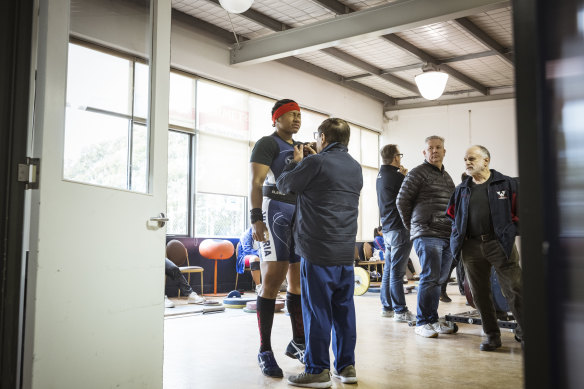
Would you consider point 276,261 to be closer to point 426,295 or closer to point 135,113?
point 135,113

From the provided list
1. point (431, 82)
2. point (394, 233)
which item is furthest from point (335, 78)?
point (394, 233)

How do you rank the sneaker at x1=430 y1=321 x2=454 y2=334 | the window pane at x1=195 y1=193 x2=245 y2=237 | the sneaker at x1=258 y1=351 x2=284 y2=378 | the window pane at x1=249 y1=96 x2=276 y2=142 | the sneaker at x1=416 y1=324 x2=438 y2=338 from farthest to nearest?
the window pane at x1=249 y1=96 x2=276 y2=142 → the window pane at x1=195 y1=193 x2=245 y2=237 → the sneaker at x1=430 y1=321 x2=454 y2=334 → the sneaker at x1=416 y1=324 x2=438 y2=338 → the sneaker at x1=258 y1=351 x2=284 y2=378

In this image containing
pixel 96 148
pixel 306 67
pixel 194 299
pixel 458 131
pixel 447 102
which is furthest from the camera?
pixel 447 102

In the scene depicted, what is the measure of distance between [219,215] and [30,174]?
20.4ft

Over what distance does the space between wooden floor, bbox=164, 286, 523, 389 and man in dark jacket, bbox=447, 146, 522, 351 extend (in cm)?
32

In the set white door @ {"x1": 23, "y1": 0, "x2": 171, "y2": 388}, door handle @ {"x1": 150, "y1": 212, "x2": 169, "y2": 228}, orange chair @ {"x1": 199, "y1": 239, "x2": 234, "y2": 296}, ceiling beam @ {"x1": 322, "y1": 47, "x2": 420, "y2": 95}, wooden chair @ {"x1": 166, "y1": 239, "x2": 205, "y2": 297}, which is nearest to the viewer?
white door @ {"x1": 23, "y1": 0, "x2": 171, "y2": 388}

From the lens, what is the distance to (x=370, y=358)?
316cm

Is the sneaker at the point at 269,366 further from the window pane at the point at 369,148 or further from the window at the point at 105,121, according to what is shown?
the window pane at the point at 369,148

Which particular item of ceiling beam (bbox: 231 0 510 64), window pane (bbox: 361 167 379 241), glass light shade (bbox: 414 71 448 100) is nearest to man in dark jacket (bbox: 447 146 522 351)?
ceiling beam (bbox: 231 0 510 64)

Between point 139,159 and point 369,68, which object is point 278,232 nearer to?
point 139,159

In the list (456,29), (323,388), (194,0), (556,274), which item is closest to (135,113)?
(323,388)

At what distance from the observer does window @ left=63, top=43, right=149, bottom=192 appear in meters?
1.92

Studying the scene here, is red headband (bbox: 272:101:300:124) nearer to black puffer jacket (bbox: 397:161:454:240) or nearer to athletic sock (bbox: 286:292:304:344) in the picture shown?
athletic sock (bbox: 286:292:304:344)

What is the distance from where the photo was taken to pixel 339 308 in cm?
255
